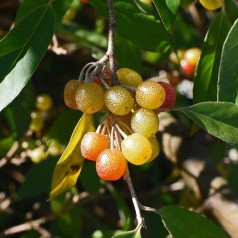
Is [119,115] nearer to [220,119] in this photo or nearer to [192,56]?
[220,119]

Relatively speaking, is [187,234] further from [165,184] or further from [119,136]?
[165,184]

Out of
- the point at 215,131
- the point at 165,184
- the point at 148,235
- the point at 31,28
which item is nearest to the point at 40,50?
the point at 31,28

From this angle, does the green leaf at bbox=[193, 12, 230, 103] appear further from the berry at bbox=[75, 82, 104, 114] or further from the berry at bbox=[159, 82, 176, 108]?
the berry at bbox=[75, 82, 104, 114]

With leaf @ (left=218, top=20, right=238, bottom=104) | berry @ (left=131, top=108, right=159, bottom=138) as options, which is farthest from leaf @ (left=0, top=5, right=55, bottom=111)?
leaf @ (left=218, top=20, right=238, bottom=104)

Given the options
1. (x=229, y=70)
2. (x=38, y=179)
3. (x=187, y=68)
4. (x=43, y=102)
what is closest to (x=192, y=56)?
(x=187, y=68)

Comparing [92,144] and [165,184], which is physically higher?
[92,144]

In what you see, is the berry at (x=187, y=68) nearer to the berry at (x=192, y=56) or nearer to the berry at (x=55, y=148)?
the berry at (x=192, y=56)

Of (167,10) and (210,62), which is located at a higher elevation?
(167,10)
